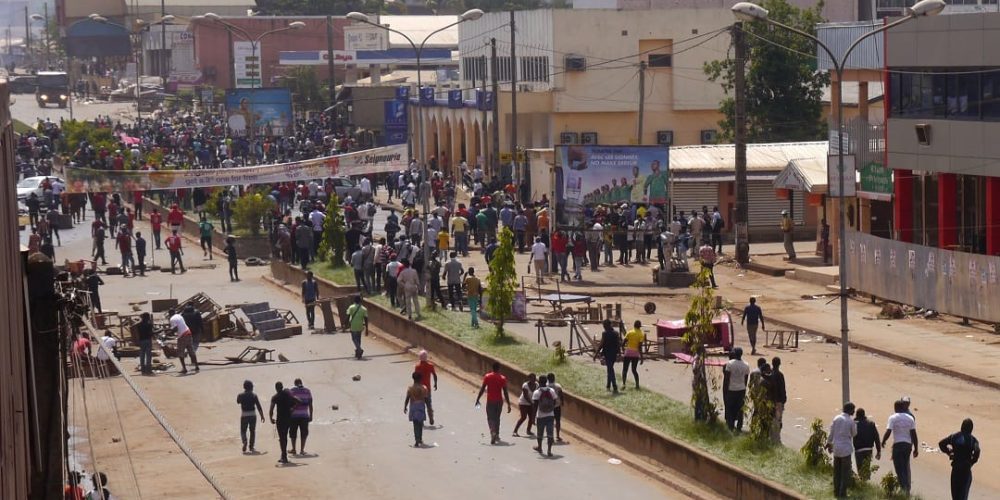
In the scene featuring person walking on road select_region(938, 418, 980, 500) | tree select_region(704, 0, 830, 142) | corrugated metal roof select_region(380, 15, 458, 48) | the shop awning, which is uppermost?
corrugated metal roof select_region(380, 15, 458, 48)

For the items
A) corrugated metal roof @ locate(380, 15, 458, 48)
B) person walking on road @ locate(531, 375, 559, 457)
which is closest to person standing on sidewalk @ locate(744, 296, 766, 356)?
person walking on road @ locate(531, 375, 559, 457)

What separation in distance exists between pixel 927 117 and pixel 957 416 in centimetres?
1299

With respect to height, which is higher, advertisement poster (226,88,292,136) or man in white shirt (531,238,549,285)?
advertisement poster (226,88,292,136)

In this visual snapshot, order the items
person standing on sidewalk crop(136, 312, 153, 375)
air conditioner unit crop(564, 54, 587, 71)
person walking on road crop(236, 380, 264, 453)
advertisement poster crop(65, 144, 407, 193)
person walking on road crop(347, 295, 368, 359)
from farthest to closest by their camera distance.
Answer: air conditioner unit crop(564, 54, 587, 71)
advertisement poster crop(65, 144, 407, 193)
person walking on road crop(347, 295, 368, 359)
person standing on sidewalk crop(136, 312, 153, 375)
person walking on road crop(236, 380, 264, 453)

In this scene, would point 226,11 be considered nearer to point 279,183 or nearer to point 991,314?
point 279,183

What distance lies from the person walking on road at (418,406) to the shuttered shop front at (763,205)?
2478 centimetres

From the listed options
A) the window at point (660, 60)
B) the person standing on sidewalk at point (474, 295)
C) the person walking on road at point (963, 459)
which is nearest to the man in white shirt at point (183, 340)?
the person standing on sidewalk at point (474, 295)

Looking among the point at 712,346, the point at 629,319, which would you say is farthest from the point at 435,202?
the point at 712,346

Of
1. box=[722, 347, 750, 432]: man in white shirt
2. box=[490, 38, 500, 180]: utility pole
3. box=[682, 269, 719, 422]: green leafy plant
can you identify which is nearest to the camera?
box=[722, 347, 750, 432]: man in white shirt

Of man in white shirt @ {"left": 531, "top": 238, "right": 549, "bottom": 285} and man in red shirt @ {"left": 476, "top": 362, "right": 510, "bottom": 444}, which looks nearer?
man in red shirt @ {"left": 476, "top": 362, "right": 510, "bottom": 444}

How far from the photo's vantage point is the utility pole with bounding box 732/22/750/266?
122 ft

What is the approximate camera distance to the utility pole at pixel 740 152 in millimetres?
37188

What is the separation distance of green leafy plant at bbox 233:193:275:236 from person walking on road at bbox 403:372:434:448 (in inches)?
927

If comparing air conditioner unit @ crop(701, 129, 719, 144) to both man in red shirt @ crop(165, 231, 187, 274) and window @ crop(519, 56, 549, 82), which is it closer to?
window @ crop(519, 56, 549, 82)
